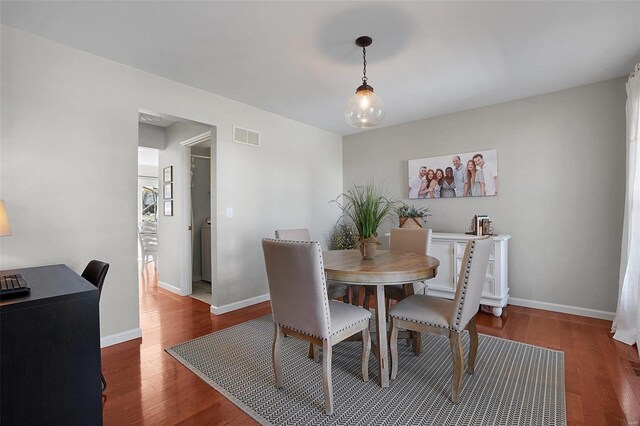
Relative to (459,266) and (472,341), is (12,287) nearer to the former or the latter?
(472,341)

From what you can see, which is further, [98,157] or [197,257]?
[197,257]

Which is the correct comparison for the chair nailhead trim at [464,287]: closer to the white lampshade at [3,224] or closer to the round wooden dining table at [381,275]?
the round wooden dining table at [381,275]

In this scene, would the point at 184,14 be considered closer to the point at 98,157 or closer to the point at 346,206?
the point at 98,157

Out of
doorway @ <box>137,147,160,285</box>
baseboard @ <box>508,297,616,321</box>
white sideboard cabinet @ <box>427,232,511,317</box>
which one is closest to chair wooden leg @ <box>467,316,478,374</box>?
white sideboard cabinet @ <box>427,232,511,317</box>

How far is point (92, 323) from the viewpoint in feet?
4.76

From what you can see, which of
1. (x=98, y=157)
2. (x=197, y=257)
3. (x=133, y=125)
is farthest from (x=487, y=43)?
(x=197, y=257)

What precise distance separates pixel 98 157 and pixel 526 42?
11.7 feet

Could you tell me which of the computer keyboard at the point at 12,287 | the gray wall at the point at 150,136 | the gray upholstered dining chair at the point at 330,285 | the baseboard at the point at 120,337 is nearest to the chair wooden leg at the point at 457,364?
the gray upholstered dining chair at the point at 330,285

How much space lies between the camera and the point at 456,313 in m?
1.75

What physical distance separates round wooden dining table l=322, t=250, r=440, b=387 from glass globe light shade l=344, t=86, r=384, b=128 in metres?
1.08

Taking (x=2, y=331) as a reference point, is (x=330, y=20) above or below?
above

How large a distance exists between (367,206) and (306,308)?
0.93 m

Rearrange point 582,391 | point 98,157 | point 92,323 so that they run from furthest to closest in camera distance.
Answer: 1. point 98,157
2. point 582,391
3. point 92,323

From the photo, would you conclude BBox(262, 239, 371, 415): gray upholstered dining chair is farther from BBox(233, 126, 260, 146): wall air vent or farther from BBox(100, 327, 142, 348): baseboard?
BBox(233, 126, 260, 146): wall air vent
